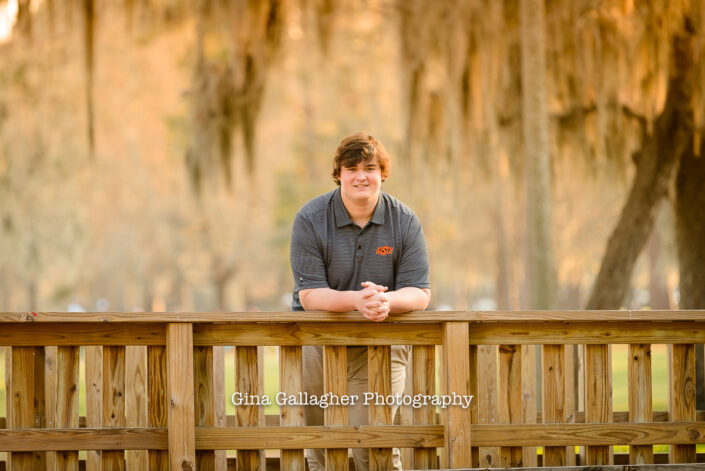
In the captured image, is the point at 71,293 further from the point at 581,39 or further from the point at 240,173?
the point at 581,39

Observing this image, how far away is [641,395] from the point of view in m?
4.00

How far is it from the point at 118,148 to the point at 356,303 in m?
17.7

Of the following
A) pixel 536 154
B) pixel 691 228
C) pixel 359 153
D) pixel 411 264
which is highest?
pixel 536 154

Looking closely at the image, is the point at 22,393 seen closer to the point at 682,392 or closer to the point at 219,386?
the point at 219,386

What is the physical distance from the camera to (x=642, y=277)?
1364 inches

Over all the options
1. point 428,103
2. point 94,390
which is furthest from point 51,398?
point 428,103

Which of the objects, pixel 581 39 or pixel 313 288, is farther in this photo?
pixel 581 39

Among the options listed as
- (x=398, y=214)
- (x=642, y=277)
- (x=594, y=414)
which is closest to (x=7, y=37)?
(x=398, y=214)

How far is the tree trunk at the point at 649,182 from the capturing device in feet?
26.9

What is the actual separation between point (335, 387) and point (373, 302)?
520 mm

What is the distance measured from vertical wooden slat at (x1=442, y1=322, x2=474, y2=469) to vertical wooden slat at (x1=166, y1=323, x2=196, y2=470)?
118 cm

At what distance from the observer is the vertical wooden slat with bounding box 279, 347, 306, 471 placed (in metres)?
3.85

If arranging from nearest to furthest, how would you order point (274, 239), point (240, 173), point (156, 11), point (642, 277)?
1. point (156, 11)
2. point (240, 173)
3. point (274, 239)
4. point (642, 277)

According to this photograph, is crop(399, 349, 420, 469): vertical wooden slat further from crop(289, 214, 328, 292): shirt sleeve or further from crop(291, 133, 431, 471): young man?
crop(289, 214, 328, 292): shirt sleeve
